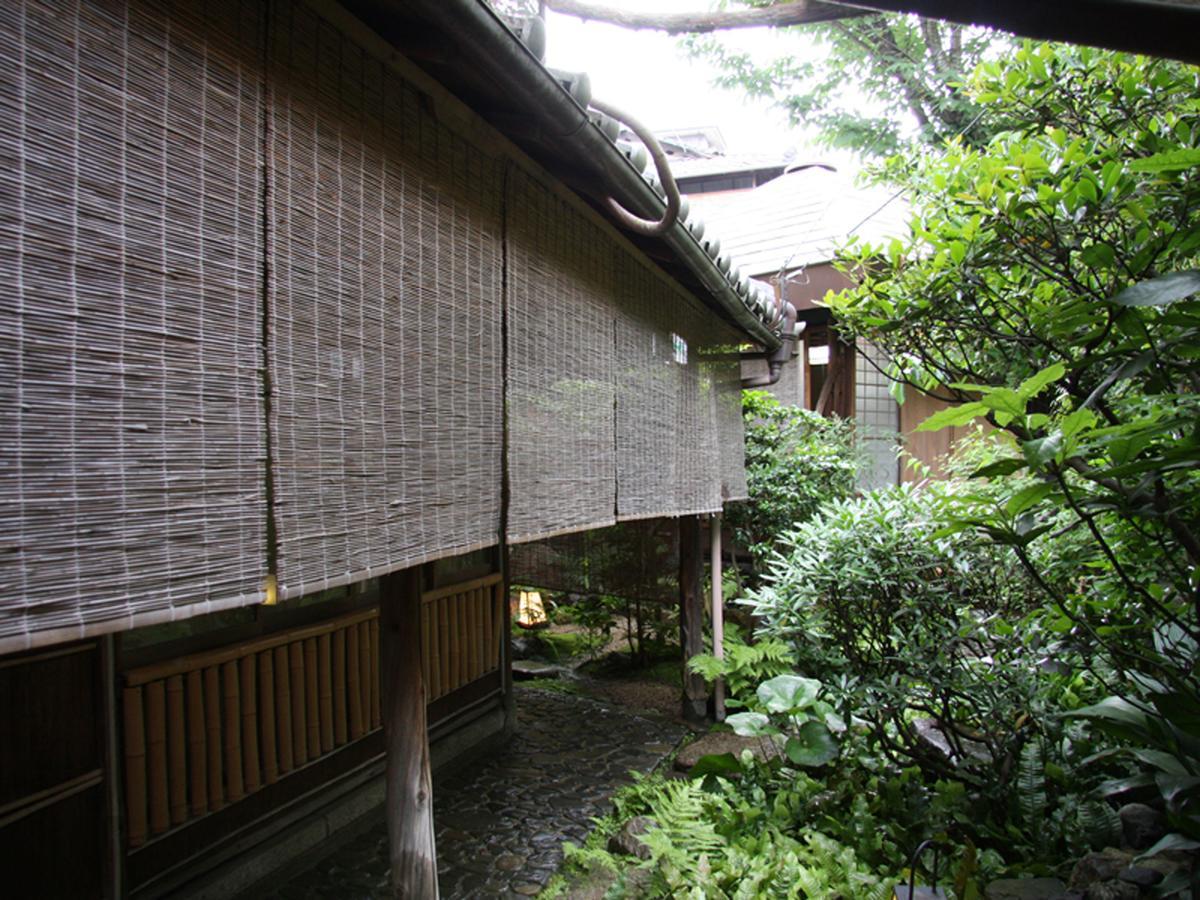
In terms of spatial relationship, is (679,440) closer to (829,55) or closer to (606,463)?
(606,463)

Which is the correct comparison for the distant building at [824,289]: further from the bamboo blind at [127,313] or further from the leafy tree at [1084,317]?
the bamboo blind at [127,313]

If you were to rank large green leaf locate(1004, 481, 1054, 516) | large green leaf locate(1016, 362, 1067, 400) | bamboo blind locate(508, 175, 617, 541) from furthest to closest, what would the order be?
1. bamboo blind locate(508, 175, 617, 541)
2. large green leaf locate(1004, 481, 1054, 516)
3. large green leaf locate(1016, 362, 1067, 400)

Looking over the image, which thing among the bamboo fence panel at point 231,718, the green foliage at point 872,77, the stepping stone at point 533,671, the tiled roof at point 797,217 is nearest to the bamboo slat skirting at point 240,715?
the bamboo fence panel at point 231,718

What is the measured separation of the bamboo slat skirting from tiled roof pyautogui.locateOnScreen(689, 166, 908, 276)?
929 cm

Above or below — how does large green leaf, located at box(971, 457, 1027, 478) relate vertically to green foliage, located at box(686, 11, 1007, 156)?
below

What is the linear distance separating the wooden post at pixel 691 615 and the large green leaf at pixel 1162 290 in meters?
6.90

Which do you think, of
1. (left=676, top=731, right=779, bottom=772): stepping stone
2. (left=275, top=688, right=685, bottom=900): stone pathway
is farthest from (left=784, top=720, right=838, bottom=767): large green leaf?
(left=275, top=688, right=685, bottom=900): stone pathway

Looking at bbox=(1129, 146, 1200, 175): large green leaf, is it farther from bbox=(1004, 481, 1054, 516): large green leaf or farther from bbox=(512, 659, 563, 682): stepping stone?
bbox=(512, 659, 563, 682): stepping stone

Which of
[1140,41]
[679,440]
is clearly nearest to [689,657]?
[679,440]

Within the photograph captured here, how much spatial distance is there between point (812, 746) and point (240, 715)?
13.9ft

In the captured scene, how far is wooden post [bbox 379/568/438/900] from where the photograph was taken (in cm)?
311

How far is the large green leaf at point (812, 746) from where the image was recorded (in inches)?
215

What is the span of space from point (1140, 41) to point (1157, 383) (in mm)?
2154

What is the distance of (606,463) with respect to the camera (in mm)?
4492
